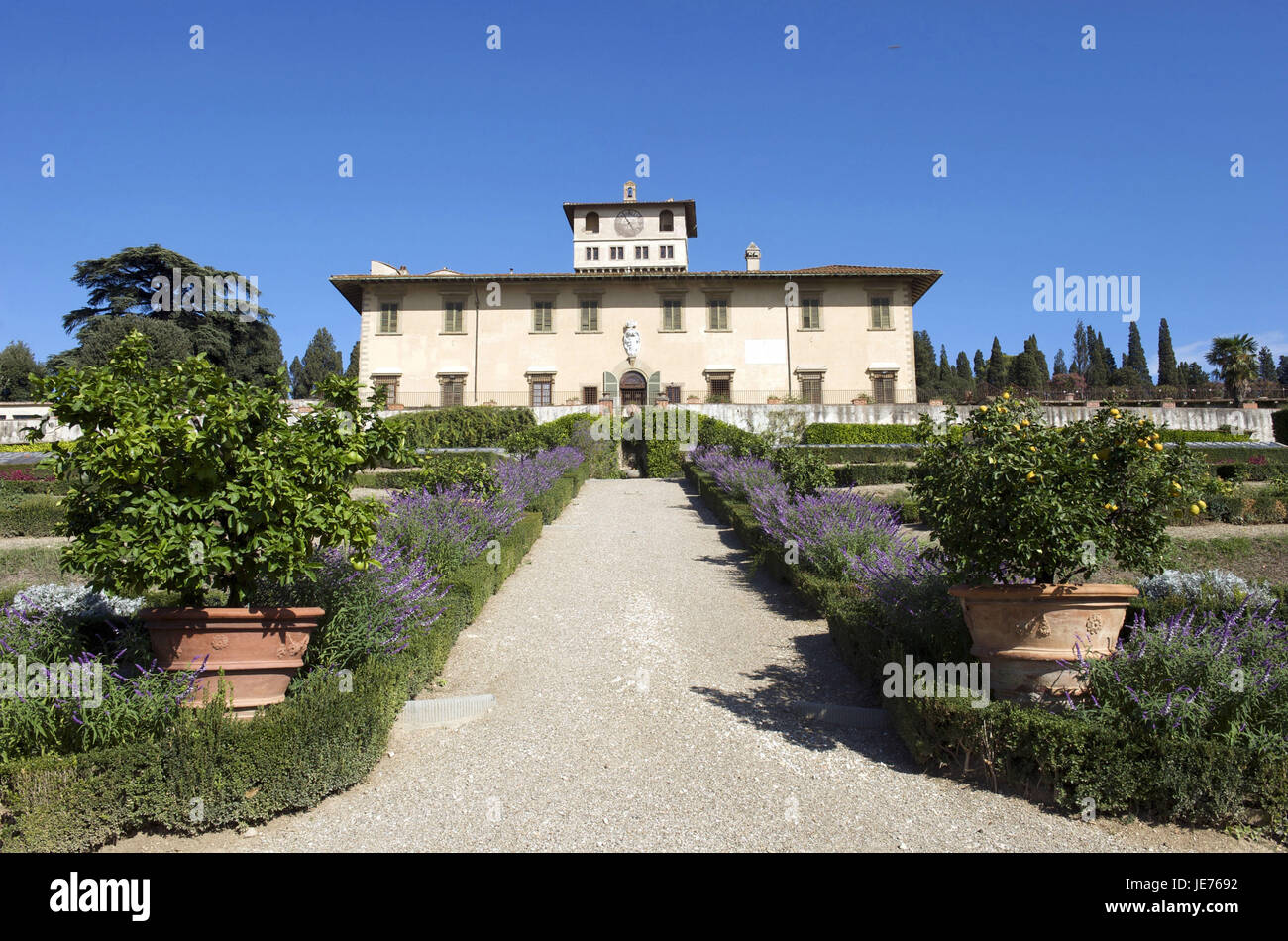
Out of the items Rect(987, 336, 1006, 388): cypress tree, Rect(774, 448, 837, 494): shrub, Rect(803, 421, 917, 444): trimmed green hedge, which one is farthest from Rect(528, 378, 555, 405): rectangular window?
Rect(987, 336, 1006, 388): cypress tree

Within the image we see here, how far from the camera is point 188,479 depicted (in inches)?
164

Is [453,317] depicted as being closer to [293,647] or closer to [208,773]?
[293,647]

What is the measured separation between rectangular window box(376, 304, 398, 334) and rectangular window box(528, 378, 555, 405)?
695cm

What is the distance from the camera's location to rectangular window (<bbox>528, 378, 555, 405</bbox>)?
112 feet

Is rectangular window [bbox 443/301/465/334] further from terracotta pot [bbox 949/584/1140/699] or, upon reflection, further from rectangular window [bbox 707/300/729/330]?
terracotta pot [bbox 949/584/1140/699]

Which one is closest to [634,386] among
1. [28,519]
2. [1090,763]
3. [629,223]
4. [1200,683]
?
[629,223]

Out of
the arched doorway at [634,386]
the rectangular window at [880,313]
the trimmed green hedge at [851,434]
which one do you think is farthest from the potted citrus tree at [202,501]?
the rectangular window at [880,313]

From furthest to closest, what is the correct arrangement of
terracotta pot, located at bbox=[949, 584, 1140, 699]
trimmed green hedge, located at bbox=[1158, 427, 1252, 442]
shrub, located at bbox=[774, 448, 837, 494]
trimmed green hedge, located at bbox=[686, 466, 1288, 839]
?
trimmed green hedge, located at bbox=[1158, 427, 1252, 442]
shrub, located at bbox=[774, 448, 837, 494]
terracotta pot, located at bbox=[949, 584, 1140, 699]
trimmed green hedge, located at bbox=[686, 466, 1288, 839]

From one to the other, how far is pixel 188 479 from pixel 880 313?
111 feet

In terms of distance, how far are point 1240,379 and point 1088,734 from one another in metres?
40.4

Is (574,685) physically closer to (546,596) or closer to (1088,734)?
(546,596)

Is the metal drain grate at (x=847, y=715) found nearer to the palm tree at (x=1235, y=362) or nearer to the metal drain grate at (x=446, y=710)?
the metal drain grate at (x=446, y=710)

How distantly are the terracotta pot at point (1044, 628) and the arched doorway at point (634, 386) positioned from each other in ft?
98.4
